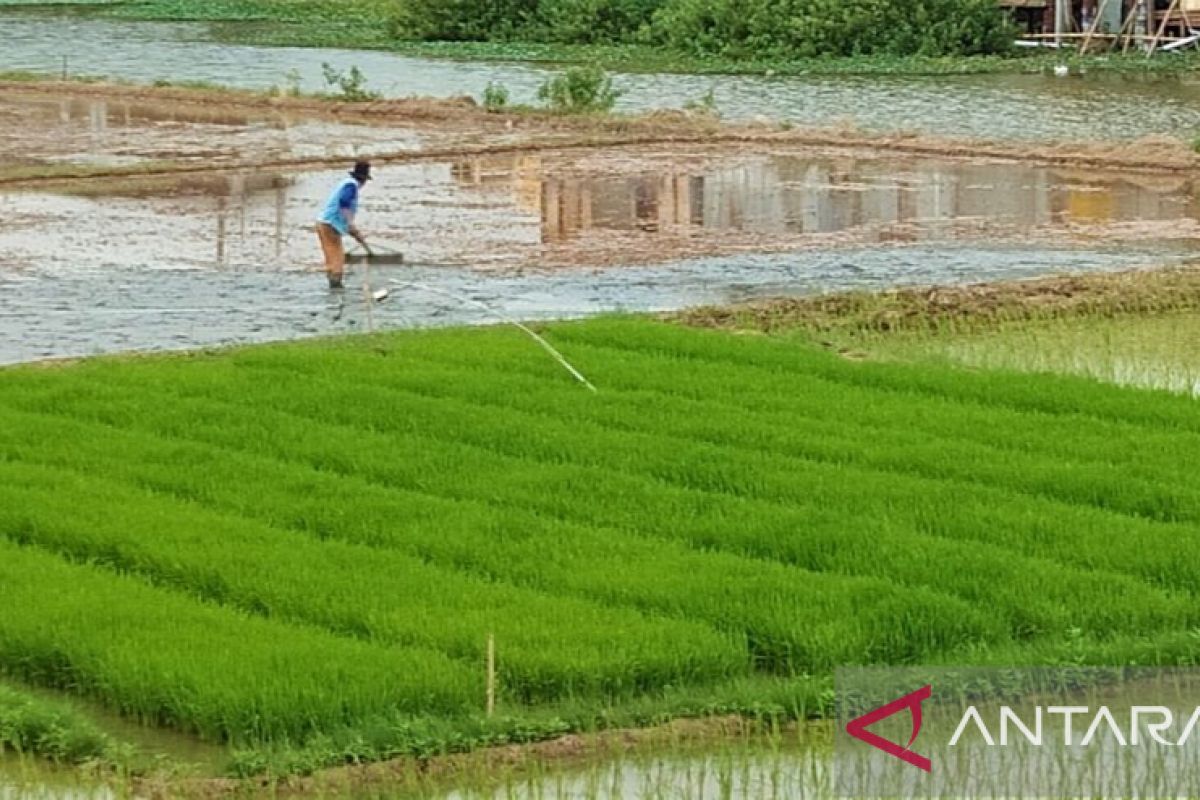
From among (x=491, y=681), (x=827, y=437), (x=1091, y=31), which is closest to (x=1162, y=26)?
(x=1091, y=31)

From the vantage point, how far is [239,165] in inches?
763

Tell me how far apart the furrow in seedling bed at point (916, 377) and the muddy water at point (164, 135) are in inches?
368

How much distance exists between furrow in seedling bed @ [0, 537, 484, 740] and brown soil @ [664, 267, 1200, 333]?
560 cm

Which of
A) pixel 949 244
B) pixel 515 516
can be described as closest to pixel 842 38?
pixel 949 244

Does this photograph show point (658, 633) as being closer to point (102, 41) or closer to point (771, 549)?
point (771, 549)

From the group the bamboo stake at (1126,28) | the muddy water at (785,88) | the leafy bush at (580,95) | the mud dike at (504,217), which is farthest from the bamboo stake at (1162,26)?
the mud dike at (504,217)

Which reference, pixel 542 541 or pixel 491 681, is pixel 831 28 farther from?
pixel 491 681

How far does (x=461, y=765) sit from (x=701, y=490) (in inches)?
97.7

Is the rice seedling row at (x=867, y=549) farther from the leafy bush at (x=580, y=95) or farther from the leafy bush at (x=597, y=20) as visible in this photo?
the leafy bush at (x=597, y=20)

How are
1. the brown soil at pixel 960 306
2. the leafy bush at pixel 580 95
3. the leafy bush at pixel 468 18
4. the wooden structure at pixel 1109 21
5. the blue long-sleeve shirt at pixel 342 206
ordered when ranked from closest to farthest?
the brown soil at pixel 960 306 < the blue long-sleeve shirt at pixel 342 206 < the leafy bush at pixel 580 95 < the wooden structure at pixel 1109 21 < the leafy bush at pixel 468 18

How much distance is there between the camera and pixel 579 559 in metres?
7.06

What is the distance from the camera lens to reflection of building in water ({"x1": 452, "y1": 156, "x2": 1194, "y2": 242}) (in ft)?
53.3

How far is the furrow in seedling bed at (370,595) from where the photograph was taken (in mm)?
6184

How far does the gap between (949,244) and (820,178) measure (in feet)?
12.3
